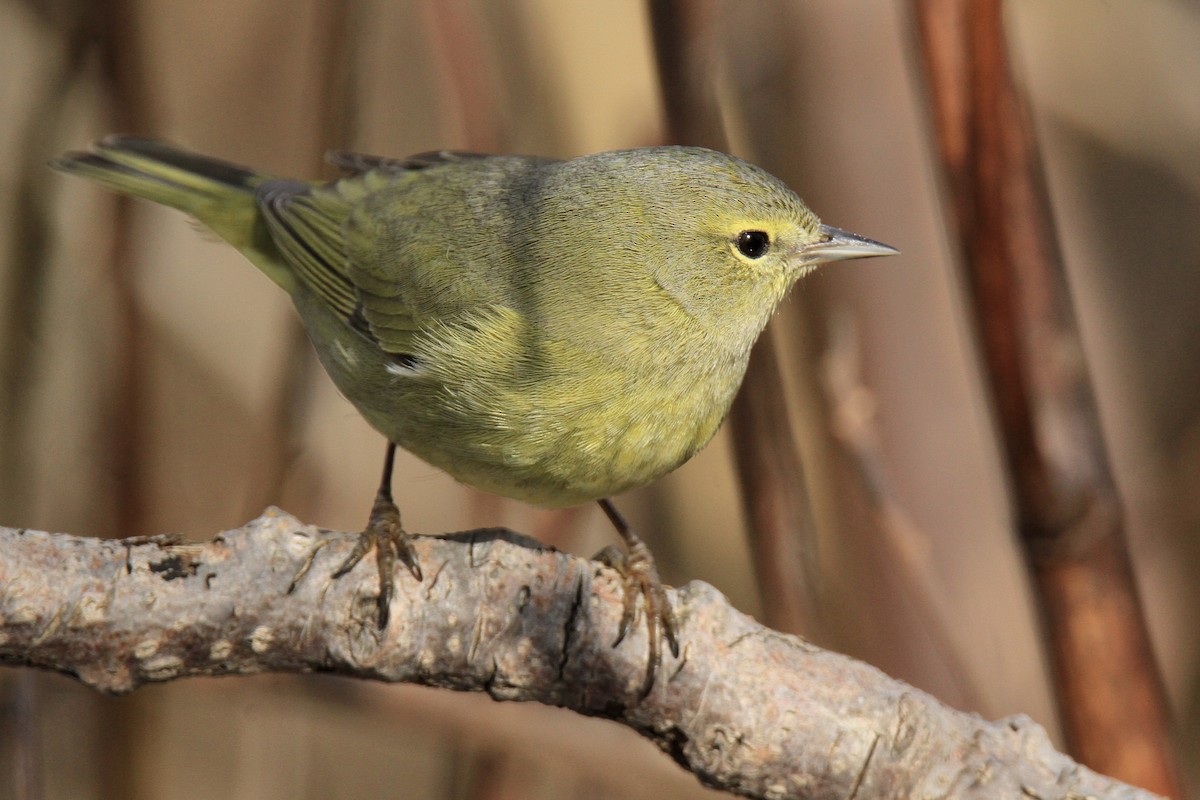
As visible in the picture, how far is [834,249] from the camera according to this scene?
9.55ft

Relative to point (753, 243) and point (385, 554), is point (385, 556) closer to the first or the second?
point (385, 554)

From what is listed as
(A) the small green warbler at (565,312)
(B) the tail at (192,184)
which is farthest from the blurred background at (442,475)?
(A) the small green warbler at (565,312)

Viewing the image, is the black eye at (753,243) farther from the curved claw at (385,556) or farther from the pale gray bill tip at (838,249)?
the curved claw at (385,556)

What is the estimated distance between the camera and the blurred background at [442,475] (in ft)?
11.5

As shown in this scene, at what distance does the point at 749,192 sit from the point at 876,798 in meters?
1.48

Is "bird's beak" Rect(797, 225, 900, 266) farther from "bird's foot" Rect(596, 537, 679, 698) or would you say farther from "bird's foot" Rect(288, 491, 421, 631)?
"bird's foot" Rect(288, 491, 421, 631)

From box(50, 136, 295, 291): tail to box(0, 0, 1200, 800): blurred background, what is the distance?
6.3 inches

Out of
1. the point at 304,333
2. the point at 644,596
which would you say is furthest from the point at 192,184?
the point at 644,596

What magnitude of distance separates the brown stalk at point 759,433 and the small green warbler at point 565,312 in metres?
0.07

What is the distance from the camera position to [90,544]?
1.86m

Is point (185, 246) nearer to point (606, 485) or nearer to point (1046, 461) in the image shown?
point (606, 485)

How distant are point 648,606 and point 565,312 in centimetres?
85

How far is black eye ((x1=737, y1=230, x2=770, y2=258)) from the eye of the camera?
291 centimetres

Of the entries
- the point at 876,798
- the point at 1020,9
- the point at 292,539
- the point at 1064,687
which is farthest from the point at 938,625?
the point at 1020,9
